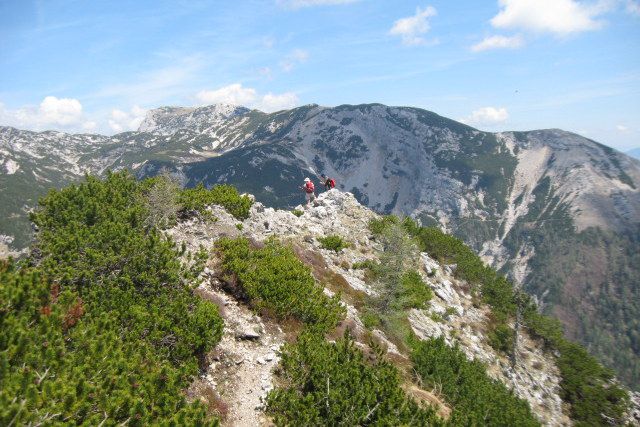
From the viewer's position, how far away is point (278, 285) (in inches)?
952

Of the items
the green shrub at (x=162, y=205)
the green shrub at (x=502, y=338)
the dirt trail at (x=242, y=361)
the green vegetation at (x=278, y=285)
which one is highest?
the green shrub at (x=162, y=205)

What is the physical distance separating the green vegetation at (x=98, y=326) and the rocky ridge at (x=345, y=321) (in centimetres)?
227

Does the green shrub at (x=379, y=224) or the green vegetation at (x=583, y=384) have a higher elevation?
the green shrub at (x=379, y=224)

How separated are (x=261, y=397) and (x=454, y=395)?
14252 mm

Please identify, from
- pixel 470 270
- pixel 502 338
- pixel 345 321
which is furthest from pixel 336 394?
pixel 470 270

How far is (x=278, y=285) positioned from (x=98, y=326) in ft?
37.2

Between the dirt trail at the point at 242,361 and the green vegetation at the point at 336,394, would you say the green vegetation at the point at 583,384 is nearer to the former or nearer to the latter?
the green vegetation at the point at 336,394

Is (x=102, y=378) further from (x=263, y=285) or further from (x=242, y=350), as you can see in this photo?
(x=263, y=285)

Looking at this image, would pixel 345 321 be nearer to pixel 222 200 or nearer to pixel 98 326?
pixel 222 200

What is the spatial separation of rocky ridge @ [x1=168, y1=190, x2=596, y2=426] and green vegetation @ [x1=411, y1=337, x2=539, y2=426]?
4.68 ft

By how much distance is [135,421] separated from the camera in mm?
10961

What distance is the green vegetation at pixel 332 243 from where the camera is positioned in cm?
3966

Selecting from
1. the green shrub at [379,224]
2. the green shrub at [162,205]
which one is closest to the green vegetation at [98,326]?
the green shrub at [162,205]

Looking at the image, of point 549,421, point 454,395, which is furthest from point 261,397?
point 549,421
